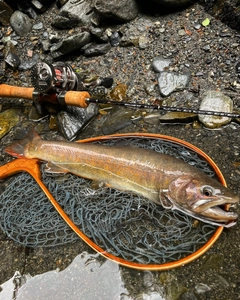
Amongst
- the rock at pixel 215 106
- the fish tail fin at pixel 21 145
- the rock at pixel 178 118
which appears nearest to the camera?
the fish tail fin at pixel 21 145

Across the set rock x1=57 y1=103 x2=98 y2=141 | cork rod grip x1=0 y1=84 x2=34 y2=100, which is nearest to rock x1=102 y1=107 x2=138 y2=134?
rock x1=57 y1=103 x2=98 y2=141

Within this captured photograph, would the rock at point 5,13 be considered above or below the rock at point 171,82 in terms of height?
above

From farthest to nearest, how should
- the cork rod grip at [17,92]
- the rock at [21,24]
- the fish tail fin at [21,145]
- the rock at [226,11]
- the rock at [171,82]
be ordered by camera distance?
the rock at [21,24] → the rock at [226,11] → the rock at [171,82] → the cork rod grip at [17,92] → the fish tail fin at [21,145]

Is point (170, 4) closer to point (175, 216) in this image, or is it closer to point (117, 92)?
point (117, 92)

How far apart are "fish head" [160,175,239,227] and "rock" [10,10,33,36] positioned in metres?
4.53

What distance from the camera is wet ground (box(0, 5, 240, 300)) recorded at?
2.65m

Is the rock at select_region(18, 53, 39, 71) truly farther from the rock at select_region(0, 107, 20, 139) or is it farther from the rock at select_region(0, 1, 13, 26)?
the rock at select_region(0, 1, 13, 26)

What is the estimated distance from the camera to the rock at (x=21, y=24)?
5777 millimetres

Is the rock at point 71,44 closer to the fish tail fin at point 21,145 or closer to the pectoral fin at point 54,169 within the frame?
the fish tail fin at point 21,145

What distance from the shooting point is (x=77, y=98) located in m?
3.70

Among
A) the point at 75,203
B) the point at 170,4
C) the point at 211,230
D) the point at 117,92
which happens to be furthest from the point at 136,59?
the point at 211,230

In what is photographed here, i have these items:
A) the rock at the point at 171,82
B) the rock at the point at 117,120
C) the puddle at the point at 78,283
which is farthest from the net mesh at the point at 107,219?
the rock at the point at 171,82

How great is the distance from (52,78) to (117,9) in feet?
6.62

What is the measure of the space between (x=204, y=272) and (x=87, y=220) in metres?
1.18
